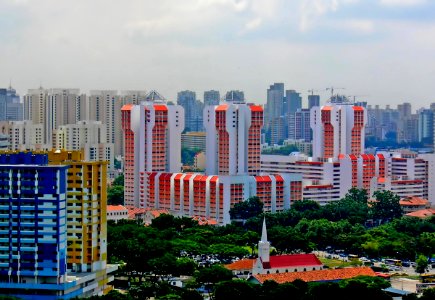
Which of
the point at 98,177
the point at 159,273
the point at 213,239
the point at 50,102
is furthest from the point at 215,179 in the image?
the point at 50,102

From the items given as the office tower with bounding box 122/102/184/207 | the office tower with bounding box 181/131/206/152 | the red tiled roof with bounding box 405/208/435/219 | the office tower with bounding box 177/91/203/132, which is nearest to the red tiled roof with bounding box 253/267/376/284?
the red tiled roof with bounding box 405/208/435/219

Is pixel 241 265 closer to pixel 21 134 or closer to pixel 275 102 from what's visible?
pixel 21 134

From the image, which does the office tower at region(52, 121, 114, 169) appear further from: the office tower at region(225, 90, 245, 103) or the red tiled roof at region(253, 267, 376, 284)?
the red tiled roof at region(253, 267, 376, 284)

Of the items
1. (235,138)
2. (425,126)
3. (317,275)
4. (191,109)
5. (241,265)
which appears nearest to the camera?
(317,275)

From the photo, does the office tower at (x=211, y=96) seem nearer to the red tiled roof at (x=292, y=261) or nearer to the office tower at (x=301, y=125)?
the office tower at (x=301, y=125)

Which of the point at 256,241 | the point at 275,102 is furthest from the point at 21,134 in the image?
the point at 275,102

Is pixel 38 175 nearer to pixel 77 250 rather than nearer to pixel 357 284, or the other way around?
pixel 77 250
